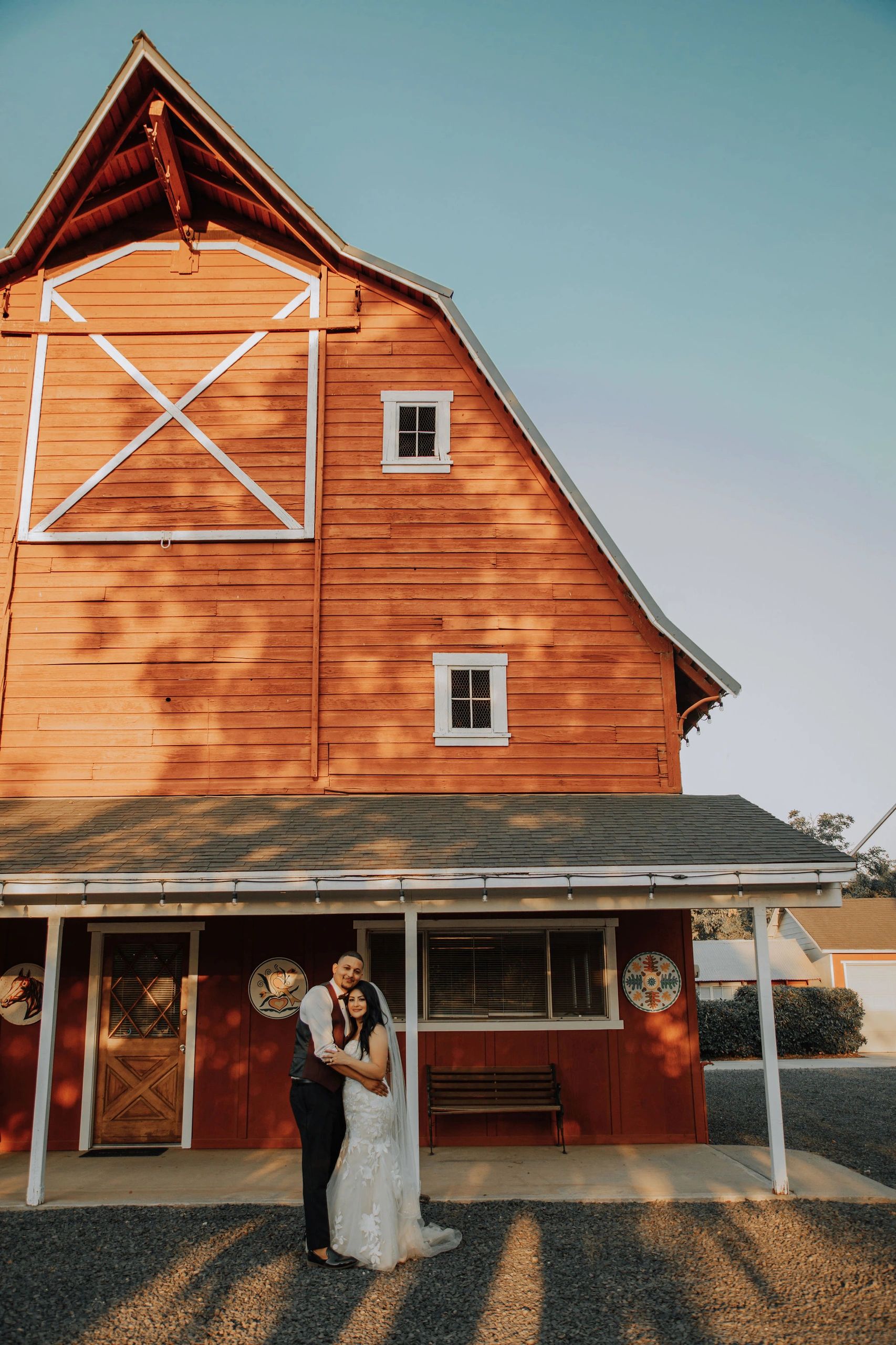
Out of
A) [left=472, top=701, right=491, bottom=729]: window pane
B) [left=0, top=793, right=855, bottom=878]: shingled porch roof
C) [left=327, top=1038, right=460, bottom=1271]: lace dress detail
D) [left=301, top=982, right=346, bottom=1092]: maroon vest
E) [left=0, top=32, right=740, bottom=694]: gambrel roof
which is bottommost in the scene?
[left=327, top=1038, right=460, bottom=1271]: lace dress detail

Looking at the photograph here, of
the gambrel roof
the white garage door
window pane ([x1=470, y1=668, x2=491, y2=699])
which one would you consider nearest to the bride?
window pane ([x1=470, y1=668, x2=491, y2=699])

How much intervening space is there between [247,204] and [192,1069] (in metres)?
9.65

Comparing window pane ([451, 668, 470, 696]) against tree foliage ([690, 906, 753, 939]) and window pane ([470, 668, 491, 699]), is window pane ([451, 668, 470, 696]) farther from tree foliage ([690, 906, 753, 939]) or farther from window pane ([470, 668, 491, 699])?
tree foliage ([690, 906, 753, 939])

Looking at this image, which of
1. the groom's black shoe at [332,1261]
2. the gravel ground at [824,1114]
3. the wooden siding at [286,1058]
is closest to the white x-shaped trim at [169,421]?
the wooden siding at [286,1058]

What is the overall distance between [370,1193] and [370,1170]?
153 millimetres

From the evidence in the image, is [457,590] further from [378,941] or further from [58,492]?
[58,492]

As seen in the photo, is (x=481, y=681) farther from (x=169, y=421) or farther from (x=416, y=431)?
(x=169, y=421)

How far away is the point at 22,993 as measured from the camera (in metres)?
9.58

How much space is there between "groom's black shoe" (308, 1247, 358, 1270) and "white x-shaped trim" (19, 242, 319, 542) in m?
7.24

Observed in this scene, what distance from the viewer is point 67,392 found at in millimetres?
11422

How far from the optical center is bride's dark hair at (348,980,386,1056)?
613 centimetres

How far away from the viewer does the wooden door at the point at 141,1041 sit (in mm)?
9430

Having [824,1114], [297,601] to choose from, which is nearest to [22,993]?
[297,601]

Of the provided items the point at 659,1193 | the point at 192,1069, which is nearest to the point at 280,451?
the point at 192,1069
